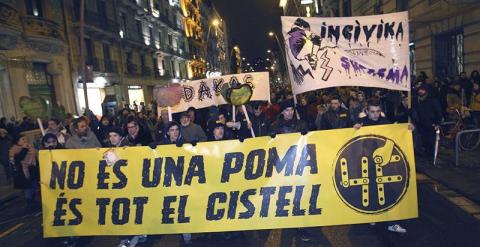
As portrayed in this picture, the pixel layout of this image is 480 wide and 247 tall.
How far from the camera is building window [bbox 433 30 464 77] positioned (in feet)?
44.8

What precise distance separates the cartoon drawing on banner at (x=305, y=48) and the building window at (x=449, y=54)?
9930mm

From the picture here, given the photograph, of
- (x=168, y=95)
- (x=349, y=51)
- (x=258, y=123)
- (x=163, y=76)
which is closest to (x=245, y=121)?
(x=258, y=123)

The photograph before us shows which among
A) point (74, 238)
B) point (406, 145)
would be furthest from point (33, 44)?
point (406, 145)

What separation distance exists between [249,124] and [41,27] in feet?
54.6

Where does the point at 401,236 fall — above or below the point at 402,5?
below

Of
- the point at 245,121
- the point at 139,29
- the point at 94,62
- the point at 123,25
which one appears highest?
the point at 139,29

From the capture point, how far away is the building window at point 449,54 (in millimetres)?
13656

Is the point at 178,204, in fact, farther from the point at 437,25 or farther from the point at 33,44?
the point at 33,44

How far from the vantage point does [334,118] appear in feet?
24.5

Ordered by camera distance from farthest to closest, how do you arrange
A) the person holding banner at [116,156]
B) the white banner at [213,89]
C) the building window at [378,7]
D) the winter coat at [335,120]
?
the building window at [378,7] < the white banner at [213,89] < the winter coat at [335,120] < the person holding banner at [116,156]

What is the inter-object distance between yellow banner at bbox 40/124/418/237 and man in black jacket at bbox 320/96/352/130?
2656 mm

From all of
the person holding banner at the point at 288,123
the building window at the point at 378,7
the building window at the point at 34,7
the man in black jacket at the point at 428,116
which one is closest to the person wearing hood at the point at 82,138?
the person holding banner at the point at 288,123

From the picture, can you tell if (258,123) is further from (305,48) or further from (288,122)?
(305,48)

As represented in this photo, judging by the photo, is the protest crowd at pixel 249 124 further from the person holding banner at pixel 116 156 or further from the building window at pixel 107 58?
the building window at pixel 107 58
